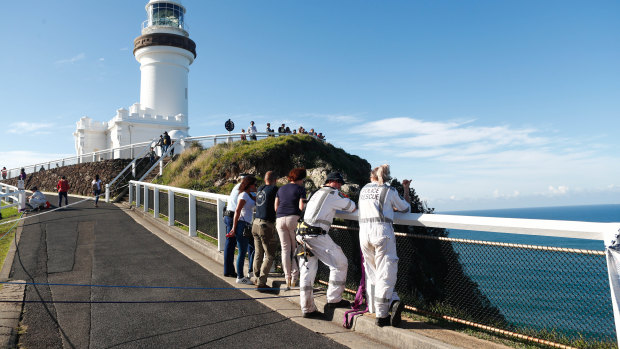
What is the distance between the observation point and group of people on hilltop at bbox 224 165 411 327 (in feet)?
14.1

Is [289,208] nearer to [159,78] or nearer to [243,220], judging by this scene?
[243,220]

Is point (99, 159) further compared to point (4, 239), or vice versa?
point (99, 159)

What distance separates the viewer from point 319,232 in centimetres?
487

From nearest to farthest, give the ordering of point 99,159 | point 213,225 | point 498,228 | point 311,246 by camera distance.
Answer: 1. point 498,228
2. point 311,246
3. point 213,225
4. point 99,159

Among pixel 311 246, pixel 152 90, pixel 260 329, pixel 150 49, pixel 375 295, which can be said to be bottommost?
pixel 260 329

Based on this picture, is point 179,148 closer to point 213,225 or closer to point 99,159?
point 99,159

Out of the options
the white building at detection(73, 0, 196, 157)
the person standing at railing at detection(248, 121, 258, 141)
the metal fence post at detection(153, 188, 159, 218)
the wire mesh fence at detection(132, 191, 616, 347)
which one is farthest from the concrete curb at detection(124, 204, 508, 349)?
the white building at detection(73, 0, 196, 157)

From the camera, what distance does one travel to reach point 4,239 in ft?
35.3

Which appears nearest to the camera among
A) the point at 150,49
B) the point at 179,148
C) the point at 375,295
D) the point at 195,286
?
the point at 375,295

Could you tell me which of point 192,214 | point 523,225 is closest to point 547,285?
point 523,225

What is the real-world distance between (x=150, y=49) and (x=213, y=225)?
1281 inches

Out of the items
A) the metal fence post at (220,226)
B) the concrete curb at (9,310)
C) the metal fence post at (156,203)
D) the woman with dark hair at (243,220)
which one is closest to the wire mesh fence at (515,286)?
the woman with dark hair at (243,220)

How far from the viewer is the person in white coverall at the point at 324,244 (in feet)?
15.9

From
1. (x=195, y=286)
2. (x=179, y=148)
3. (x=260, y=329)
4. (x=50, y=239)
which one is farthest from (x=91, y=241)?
(x=179, y=148)
